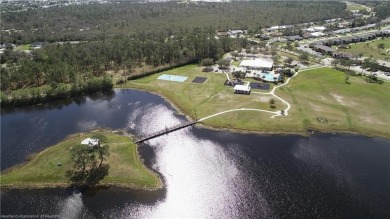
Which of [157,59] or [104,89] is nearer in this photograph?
[104,89]

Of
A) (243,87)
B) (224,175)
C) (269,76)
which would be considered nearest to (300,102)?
(243,87)

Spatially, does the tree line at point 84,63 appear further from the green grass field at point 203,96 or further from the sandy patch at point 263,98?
the sandy patch at point 263,98

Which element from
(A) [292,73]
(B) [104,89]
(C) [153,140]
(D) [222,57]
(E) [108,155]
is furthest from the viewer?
(D) [222,57]

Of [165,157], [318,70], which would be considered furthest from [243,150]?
[318,70]

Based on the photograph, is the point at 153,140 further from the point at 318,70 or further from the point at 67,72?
the point at 318,70

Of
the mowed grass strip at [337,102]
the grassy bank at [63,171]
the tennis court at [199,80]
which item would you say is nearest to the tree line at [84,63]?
the tennis court at [199,80]

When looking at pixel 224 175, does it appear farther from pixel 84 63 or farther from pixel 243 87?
pixel 84 63
